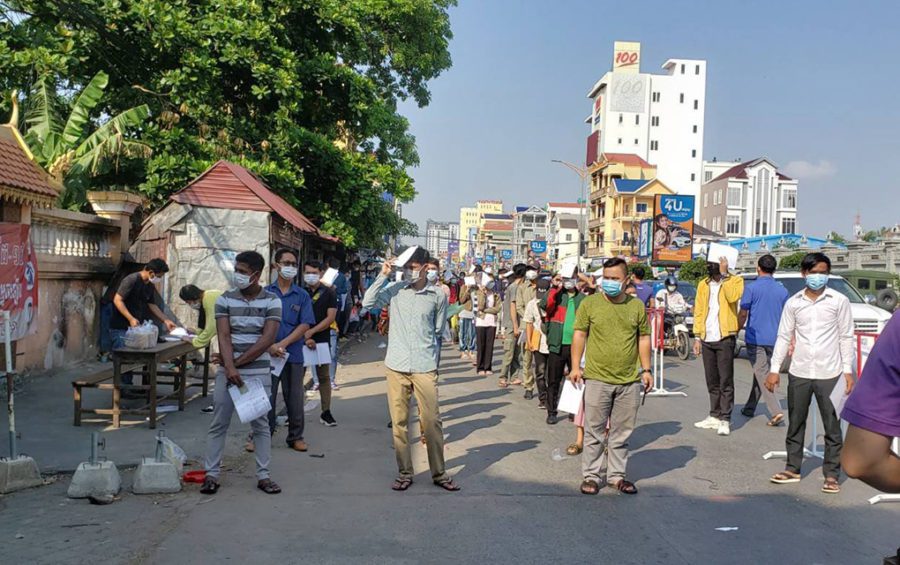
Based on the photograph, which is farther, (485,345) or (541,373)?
(485,345)

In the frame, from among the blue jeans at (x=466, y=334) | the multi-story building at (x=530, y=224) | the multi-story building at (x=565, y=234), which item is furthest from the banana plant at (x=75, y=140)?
the multi-story building at (x=530, y=224)

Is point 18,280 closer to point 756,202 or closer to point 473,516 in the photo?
point 473,516

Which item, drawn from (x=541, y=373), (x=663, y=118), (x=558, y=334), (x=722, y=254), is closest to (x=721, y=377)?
(x=722, y=254)

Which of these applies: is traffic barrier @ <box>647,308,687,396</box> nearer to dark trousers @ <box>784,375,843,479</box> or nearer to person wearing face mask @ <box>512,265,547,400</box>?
person wearing face mask @ <box>512,265,547,400</box>

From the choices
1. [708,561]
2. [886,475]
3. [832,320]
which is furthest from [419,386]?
[886,475]

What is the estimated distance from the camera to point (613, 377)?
6.59 metres

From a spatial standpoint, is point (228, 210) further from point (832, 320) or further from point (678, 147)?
point (678, 147)

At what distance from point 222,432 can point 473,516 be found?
210 centimetres

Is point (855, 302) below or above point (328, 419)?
above

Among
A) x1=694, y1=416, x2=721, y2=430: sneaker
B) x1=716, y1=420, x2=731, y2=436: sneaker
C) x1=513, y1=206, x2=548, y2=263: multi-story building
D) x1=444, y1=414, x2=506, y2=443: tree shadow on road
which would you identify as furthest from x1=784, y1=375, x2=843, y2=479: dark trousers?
x1=513, y1=206, x2=548, y2=263: multi-story building

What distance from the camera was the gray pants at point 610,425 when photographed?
6562 millimetres

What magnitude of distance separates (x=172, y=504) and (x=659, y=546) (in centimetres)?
357

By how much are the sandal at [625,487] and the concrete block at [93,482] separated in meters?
4.05

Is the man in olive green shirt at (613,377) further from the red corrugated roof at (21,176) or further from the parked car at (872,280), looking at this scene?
the parked car at (872,280)
